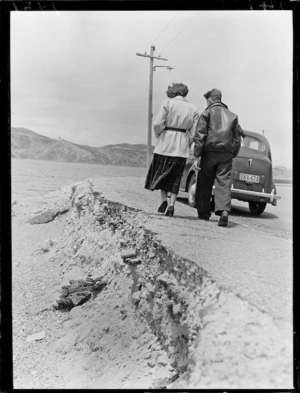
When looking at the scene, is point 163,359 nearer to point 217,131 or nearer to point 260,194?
point 260,194

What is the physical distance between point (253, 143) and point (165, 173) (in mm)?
883

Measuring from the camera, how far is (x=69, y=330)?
12.2ft

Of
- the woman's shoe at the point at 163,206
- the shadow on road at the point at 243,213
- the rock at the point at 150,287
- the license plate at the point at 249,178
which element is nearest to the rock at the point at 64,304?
the rock at the point at 150,287

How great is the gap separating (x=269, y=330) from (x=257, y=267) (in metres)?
0.60

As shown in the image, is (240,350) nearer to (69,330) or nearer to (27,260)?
(69,330)

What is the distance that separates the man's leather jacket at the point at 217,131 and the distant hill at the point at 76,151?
0.54 m

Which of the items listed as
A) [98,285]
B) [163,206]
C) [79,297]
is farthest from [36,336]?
[163,206]

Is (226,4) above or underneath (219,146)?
above

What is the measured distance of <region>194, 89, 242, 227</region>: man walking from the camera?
12.9 feet

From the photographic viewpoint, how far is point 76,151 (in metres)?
3.95

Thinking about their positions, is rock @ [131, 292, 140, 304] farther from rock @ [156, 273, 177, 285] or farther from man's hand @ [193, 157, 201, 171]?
man's hand @ [193, 157, 201, 171]

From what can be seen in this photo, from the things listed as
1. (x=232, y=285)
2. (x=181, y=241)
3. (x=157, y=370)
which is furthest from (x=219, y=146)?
(x=157, y=370)

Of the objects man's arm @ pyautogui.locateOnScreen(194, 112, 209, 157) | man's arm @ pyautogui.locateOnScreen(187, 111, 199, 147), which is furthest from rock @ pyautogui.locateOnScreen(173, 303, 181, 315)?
man's arm @ pyautogui.locateOnScreen(187, 111, 199, 147)

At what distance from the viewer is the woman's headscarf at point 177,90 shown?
3895mm
